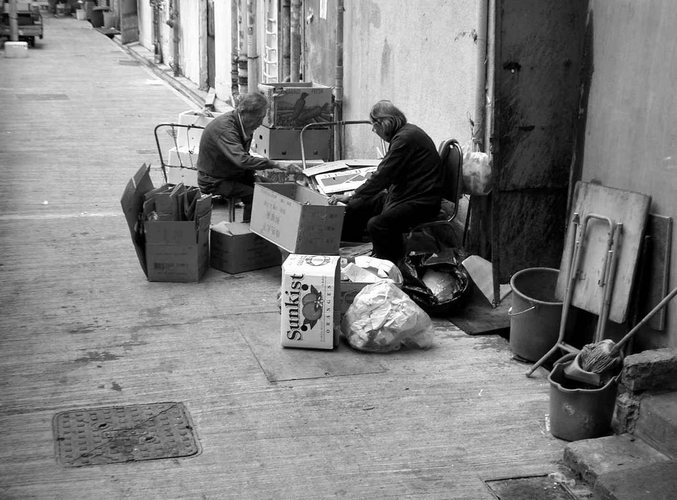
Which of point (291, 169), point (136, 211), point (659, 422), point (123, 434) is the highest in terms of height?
Answer: point (291, 169)

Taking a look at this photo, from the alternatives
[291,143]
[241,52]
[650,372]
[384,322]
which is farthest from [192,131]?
[650,372]

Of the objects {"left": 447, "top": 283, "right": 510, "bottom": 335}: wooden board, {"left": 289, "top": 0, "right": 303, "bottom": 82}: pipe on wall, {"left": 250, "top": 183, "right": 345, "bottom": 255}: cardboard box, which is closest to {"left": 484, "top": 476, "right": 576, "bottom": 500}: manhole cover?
{"left": 447, "top": 283, "right": 510, "bottom": 335}: wooden board

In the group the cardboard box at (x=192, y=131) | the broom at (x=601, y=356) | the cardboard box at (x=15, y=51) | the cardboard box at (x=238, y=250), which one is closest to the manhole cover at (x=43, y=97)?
the cardboard box at (x=15, y=51)

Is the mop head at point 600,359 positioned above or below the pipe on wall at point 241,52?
below

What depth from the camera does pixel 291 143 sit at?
9906 millimetres

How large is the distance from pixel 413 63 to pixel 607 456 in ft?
16.7

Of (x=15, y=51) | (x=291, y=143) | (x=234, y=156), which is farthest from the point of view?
(x=15, y=51)

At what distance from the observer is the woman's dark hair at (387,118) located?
24.6 ft

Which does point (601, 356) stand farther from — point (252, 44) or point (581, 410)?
point (252, 44)

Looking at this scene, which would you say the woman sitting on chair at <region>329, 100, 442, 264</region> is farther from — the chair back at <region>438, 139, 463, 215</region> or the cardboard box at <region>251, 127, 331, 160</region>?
the cardboard box at <region>251, 127, 331, 160</region>

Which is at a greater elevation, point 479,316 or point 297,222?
point 297,222

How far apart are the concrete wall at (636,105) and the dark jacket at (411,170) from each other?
50.4 inches

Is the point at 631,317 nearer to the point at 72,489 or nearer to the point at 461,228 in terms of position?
the point at 461,228

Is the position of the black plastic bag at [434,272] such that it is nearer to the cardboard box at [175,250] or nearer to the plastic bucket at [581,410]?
the cardboard box at [175,250]
